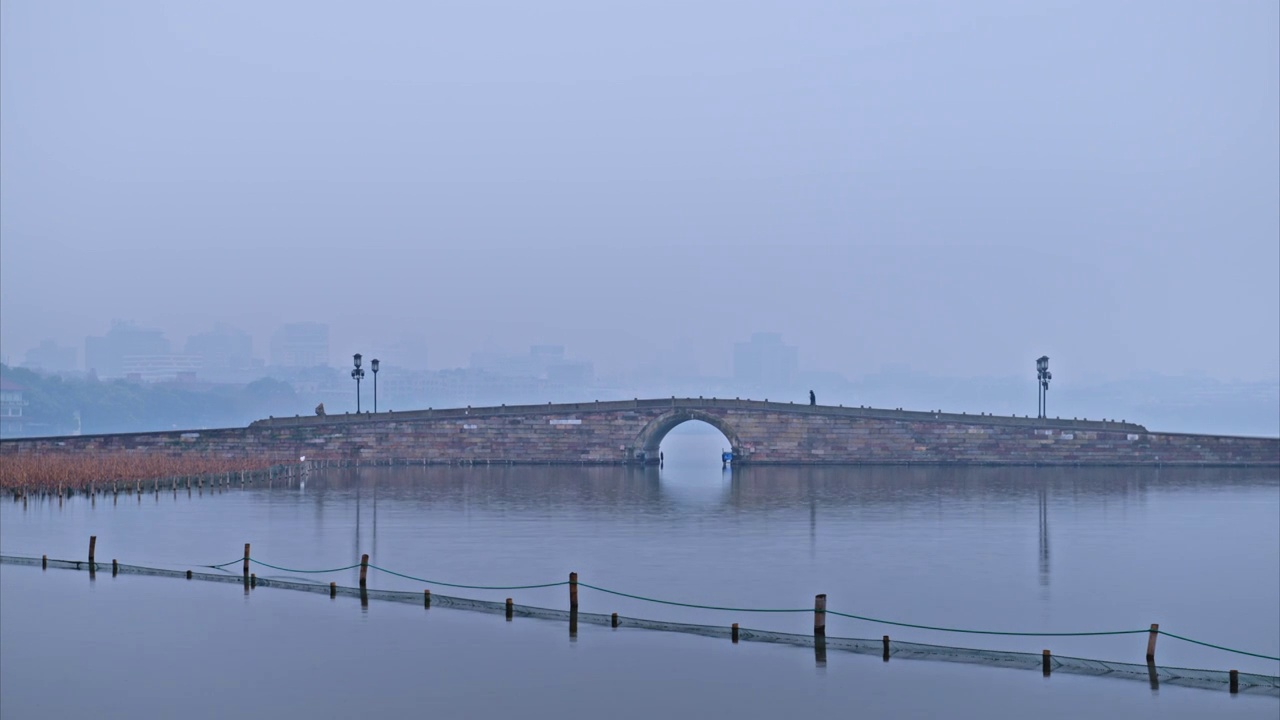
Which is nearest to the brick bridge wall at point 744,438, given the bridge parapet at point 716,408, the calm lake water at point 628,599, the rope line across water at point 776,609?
the bridge parapet at point 716,408

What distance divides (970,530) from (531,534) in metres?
15.9

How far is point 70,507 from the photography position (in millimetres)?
54719

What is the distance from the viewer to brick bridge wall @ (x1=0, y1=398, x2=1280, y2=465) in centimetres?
8394

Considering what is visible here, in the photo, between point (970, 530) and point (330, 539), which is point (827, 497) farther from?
point (330, 539)

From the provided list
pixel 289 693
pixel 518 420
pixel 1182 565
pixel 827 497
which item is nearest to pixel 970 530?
pixel 1182 565

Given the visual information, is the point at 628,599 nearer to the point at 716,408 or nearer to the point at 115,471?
the point at 115,471

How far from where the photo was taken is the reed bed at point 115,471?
5988 centimetres

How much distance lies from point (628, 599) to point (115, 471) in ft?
134

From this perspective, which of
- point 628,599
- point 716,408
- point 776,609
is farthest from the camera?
point 716,408

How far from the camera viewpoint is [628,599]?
107 ft

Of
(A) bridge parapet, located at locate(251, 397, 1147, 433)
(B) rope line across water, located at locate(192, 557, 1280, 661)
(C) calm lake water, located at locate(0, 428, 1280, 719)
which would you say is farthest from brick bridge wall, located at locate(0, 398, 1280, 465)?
(B) rope line across water, located at locate(192, 557, 1280, 661)

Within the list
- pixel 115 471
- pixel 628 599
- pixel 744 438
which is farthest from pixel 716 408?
pixel 628 599

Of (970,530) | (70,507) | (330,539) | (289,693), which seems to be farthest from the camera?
(70,507)

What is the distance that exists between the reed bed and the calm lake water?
2.57 m
